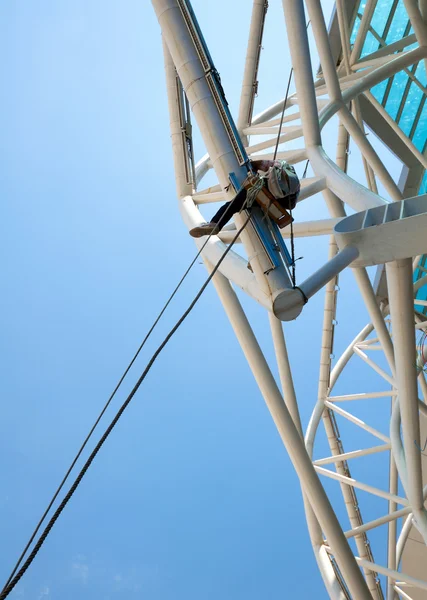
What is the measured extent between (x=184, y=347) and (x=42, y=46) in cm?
3342

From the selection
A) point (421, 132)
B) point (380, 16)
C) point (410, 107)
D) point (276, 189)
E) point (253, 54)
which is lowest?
point (276, 189)

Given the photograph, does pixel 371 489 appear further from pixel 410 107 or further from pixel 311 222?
pixel 410 107

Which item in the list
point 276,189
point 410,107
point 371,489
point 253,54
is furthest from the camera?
point 410,107

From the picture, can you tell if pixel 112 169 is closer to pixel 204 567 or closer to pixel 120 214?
pixel 120 214

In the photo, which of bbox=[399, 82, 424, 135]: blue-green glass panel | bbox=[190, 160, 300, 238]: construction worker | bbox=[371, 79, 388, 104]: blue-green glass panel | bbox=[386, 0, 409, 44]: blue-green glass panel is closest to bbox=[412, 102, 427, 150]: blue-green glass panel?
bbox=[399, 82, 424, 135]: blue-green glass panel

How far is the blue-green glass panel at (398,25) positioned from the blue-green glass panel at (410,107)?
1.97 metres

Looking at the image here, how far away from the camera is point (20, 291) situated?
227ft

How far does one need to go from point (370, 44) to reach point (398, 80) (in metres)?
1.74

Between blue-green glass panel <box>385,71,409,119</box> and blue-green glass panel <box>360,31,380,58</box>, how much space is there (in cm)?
129

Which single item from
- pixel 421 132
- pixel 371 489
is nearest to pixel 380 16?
pixel 421 132

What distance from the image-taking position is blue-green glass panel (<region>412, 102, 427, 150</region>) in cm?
2617

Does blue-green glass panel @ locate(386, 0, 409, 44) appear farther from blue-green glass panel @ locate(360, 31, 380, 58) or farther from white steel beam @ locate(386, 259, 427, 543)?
white steel beam @ locate(386, 259, 427, 543)

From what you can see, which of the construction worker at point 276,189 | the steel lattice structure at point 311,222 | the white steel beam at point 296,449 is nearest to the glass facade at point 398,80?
the steel lattice structure at point 311,222

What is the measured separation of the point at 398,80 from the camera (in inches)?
958
